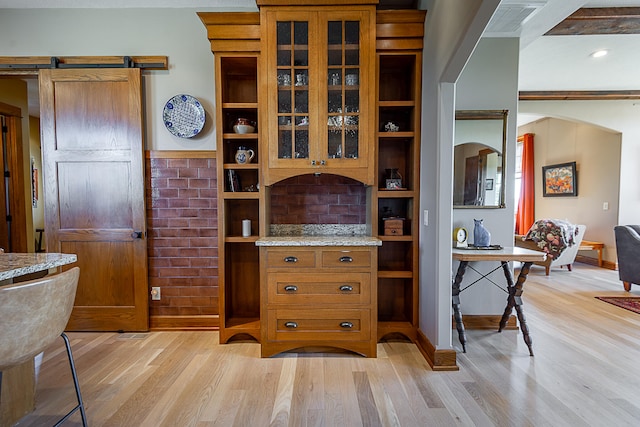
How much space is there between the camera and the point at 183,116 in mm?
2816

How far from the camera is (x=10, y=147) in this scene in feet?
13.2

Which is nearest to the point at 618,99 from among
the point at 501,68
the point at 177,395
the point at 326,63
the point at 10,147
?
the point at 501,68

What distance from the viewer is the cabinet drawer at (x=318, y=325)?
237 centimetres

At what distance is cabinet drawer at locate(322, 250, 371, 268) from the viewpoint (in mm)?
2361

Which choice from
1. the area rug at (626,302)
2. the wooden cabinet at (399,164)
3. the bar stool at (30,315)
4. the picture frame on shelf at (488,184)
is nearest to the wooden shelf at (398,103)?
the wooden cabinet at (399,164)

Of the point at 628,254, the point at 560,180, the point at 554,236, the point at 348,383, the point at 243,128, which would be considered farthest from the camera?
the point at 560,180

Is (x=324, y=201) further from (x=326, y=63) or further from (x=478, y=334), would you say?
(x=478, y=334)

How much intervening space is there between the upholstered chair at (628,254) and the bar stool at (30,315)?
5526 mm

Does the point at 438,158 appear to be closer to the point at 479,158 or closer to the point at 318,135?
the point at 318,135

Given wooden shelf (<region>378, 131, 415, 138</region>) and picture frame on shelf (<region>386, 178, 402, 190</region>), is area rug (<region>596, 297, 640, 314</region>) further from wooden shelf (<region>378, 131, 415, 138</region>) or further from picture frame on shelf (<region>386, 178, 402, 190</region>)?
wooden shelf (<region>378, 131, 415, 138</region>)

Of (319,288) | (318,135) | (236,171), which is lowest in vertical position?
(319,288)

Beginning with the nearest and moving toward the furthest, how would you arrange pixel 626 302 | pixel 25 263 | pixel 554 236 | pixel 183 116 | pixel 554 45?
pixel 25 263
pixel 183 116
pixel 554 45
pixel 626 302
pixel 554 236

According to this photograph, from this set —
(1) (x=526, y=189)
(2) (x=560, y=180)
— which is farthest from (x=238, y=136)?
(1) (x=526, y=189)

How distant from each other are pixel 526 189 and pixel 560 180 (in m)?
0.78
